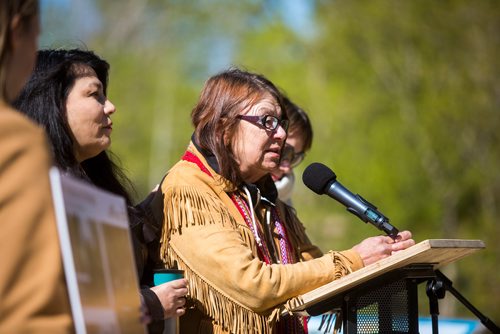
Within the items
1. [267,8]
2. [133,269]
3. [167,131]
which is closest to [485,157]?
[267,8]

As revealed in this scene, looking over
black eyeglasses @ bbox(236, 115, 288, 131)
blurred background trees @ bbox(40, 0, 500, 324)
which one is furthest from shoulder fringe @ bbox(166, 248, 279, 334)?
blurred background trees @ bbox(40, 0, 500, 324)

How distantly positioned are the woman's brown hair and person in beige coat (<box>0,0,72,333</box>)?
1969mm

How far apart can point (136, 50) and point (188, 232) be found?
2532 cm

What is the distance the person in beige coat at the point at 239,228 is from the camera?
3.36 metres

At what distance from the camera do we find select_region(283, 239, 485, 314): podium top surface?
3.06 m

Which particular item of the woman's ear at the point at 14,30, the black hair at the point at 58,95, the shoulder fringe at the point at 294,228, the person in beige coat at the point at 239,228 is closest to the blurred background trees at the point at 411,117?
the shoulder fringe at the point at 294,228

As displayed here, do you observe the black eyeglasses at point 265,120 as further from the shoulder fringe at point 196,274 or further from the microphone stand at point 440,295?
the microphone stand at point 440,295

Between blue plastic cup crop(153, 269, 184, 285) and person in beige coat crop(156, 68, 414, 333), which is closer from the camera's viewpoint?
blue plastic cup crop(153, 269, 184, 285)

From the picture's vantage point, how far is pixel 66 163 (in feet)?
10.4

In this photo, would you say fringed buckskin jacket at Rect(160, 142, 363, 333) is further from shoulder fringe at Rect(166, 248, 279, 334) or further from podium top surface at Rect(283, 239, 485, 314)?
podium top surface at Rect(283, 239, 485, 314)

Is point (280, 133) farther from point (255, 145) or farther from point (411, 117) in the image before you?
point (411, 117)

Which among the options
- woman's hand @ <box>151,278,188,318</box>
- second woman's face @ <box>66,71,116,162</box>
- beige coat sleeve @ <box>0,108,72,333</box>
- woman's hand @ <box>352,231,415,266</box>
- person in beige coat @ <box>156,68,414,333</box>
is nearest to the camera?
beige coat sleeve @ <box>0,108,72,333</box>

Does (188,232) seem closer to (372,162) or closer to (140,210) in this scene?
(140,210)

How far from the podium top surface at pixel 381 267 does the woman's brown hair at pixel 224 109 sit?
2.40 feet
